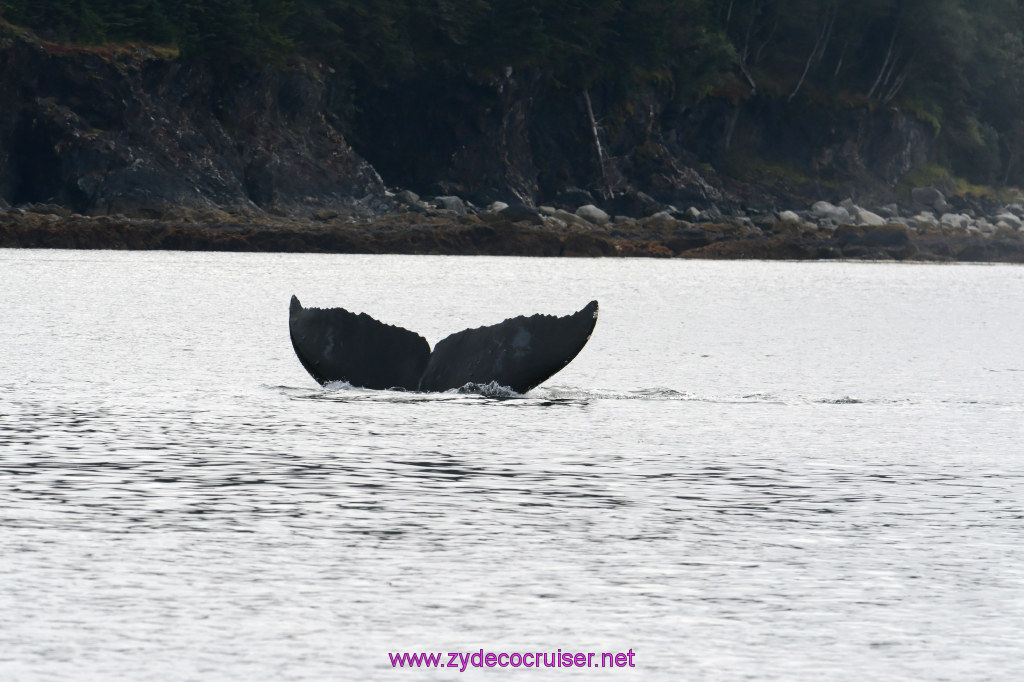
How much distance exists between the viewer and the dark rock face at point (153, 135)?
68.9m

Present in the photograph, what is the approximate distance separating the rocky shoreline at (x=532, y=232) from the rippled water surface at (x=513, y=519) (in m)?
46.6

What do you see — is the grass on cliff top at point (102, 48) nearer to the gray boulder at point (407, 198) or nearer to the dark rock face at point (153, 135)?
the dark rock face at point (153, 135)

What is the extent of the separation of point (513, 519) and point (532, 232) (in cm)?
7348

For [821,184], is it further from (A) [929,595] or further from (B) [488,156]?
(A) [929,595]

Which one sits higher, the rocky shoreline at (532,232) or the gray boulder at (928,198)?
the gray boulder at (928,198)

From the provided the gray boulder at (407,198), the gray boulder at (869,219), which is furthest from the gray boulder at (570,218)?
the gray boulder at (869,219)

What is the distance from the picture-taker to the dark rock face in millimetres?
68938

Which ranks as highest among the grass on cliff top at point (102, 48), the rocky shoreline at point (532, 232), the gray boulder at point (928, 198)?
the grass on cliff top at point (102, 48)

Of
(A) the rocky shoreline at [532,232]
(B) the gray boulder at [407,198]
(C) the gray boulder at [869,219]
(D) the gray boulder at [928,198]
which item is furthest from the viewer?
(D) the gray boulder at [928,198]

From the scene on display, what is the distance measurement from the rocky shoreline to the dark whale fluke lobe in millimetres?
51757

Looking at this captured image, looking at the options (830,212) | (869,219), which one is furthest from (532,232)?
(869,219)

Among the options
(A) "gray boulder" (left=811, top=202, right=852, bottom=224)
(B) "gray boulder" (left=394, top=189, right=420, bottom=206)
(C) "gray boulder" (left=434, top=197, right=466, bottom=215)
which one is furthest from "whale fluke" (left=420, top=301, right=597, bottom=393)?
(A) "gray boulder" (left=811, top=202, right=852, bottom=224)

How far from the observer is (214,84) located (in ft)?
250

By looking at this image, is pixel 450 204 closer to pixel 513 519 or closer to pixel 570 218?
pixel 570 218
